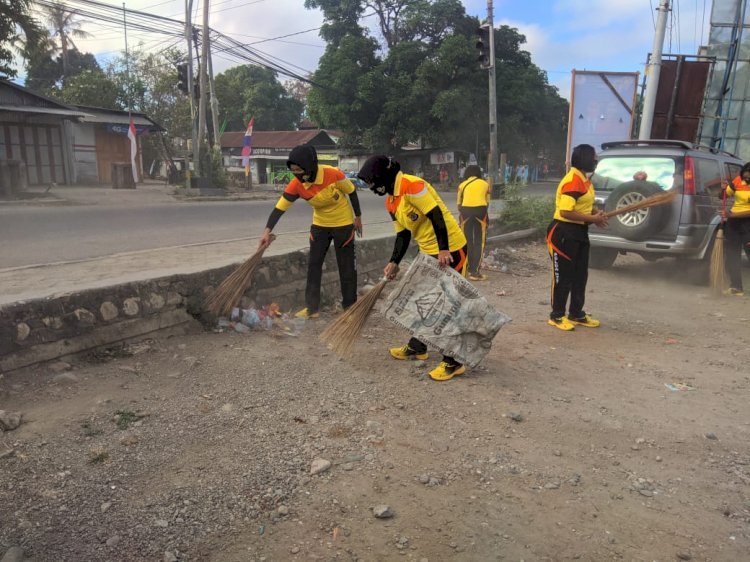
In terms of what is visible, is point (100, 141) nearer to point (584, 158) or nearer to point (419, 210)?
point (584, 158)

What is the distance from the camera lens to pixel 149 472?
2688 mm

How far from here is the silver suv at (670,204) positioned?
22.2 feet

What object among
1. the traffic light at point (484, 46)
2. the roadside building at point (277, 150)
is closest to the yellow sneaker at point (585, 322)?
the traffic light at point (484, 46)

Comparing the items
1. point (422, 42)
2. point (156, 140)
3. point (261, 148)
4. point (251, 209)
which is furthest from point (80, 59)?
point (251, 209)

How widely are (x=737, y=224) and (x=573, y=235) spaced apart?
10.3 ft

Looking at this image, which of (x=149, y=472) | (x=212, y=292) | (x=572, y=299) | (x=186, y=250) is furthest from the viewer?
(x=186, y=250)

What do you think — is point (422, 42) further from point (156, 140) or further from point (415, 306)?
point (415, 306)

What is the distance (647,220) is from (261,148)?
110ft

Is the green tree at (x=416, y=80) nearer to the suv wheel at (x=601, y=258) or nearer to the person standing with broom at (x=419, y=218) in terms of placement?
the suv wheel at (x=601, y=258)

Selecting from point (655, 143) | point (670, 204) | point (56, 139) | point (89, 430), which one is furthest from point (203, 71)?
point (89, 430)

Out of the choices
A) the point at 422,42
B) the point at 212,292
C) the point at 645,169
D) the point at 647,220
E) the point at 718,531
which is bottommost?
the point at 718,531

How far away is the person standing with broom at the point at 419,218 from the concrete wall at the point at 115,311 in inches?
67.3

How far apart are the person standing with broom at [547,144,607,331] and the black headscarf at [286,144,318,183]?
215 cm

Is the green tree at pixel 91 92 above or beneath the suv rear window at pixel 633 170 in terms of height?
above
